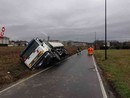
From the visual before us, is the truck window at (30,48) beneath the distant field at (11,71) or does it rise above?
above

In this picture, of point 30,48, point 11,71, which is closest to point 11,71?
point 11,71

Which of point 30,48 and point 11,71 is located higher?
point 30,48

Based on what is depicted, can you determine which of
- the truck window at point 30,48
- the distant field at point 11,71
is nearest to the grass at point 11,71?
the distant field at point 11,71

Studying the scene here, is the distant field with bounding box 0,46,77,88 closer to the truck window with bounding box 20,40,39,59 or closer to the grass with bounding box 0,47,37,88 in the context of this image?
the grass with bounding box 0,47,37,88

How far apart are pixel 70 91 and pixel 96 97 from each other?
125 cm

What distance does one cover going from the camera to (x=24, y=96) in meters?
7.57

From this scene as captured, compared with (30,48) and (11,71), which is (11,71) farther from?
(30,48)

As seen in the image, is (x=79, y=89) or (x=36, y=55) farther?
(x=36, y=55)

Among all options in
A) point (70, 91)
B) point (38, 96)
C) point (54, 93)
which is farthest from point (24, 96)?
point (70, 91)

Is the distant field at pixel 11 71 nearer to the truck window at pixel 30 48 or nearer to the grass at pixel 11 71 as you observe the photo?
the grass at pixel 11 71

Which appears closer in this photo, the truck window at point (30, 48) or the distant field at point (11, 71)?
the distant field at point (11, 71)

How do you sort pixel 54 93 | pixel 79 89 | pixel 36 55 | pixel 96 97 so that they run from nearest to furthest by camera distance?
1. pixel 96 97
2. pixel 54 93
3. pixel 79 89
4. pixel 36 55

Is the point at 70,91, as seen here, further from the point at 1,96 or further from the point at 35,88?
the point at 1,96

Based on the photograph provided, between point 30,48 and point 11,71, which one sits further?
point 30,48
